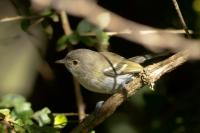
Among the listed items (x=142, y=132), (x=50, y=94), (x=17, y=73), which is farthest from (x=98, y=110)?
(x=17, y=73)

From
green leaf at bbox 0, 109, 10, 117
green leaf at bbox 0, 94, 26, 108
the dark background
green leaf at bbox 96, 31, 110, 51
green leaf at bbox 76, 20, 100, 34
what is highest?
green leaf at bbox 76, 20, 100, 34

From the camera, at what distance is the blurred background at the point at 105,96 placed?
14.9 ft

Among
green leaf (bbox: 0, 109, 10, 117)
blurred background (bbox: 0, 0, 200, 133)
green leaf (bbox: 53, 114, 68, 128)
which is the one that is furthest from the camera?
blurred background (bbox: 0, 0, 200, 133)

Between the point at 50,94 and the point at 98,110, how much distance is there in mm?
2094

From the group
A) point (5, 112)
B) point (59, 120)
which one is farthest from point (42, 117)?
point (5, 112)

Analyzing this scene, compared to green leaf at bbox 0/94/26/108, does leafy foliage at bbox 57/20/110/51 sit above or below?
above

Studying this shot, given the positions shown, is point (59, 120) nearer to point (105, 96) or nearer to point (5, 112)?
point (5, 112)

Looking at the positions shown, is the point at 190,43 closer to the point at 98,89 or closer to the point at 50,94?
the point at 98,89

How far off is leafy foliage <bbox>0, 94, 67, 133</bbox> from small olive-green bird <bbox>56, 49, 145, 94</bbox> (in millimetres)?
632

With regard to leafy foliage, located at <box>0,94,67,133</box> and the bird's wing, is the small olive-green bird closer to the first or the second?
the bird's wing

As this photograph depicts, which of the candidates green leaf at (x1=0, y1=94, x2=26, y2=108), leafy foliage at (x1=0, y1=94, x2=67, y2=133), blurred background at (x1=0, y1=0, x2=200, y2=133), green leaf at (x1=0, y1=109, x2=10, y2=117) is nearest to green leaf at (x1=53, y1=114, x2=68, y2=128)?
leafy foliage at (x1=0, y1=94, x2=67, y2=133)

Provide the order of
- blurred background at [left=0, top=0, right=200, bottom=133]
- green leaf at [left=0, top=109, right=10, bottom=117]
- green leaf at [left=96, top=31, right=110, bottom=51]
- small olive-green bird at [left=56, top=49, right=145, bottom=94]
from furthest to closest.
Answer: blurred background at [left=0, top=0, right=200, bottom=133] < small olive-green bird at [left=56, top=49, right=145, bottom=94] < green leaf at [left=96, top=31, right=110, bottom=51] < green leaf at [left=0, top=109, right=10, bottom=117]

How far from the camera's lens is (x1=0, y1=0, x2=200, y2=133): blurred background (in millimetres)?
4543

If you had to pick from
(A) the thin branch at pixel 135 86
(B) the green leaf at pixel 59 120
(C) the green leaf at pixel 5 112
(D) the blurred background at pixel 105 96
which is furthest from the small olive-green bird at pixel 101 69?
(C) the green leaf at pixel 5 112
